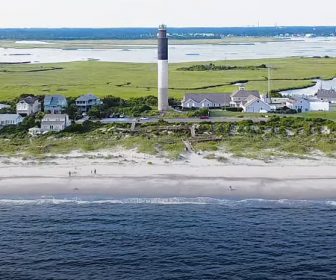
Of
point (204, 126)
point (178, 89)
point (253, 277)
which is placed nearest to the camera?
point (253, 277)

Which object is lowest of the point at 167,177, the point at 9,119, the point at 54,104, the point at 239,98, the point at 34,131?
the point at 167,177

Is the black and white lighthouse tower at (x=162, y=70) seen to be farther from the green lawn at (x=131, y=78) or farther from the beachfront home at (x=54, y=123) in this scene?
the beachfront home at (x=54, y=123)

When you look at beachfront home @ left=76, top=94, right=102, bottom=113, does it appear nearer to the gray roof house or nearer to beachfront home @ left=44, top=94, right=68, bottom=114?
beachfront home @ left=44, top=94, right=68, bottom=114

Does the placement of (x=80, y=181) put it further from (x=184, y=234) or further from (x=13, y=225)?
(x=184, y=234)

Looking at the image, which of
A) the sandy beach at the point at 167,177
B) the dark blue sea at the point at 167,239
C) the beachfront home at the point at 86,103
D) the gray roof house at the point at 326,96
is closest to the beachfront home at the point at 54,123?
the sandy beach at the point at 167,177

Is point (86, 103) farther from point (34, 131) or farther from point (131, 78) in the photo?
point (131, 78)

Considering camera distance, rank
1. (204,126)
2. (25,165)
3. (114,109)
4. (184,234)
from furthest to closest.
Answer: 1. (114,109)
2. (204,126)
3. (25,165)
4. (184,234)

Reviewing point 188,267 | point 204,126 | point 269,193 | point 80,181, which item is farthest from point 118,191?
point 204,126

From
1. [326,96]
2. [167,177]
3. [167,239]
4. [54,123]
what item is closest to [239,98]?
[326,96]
